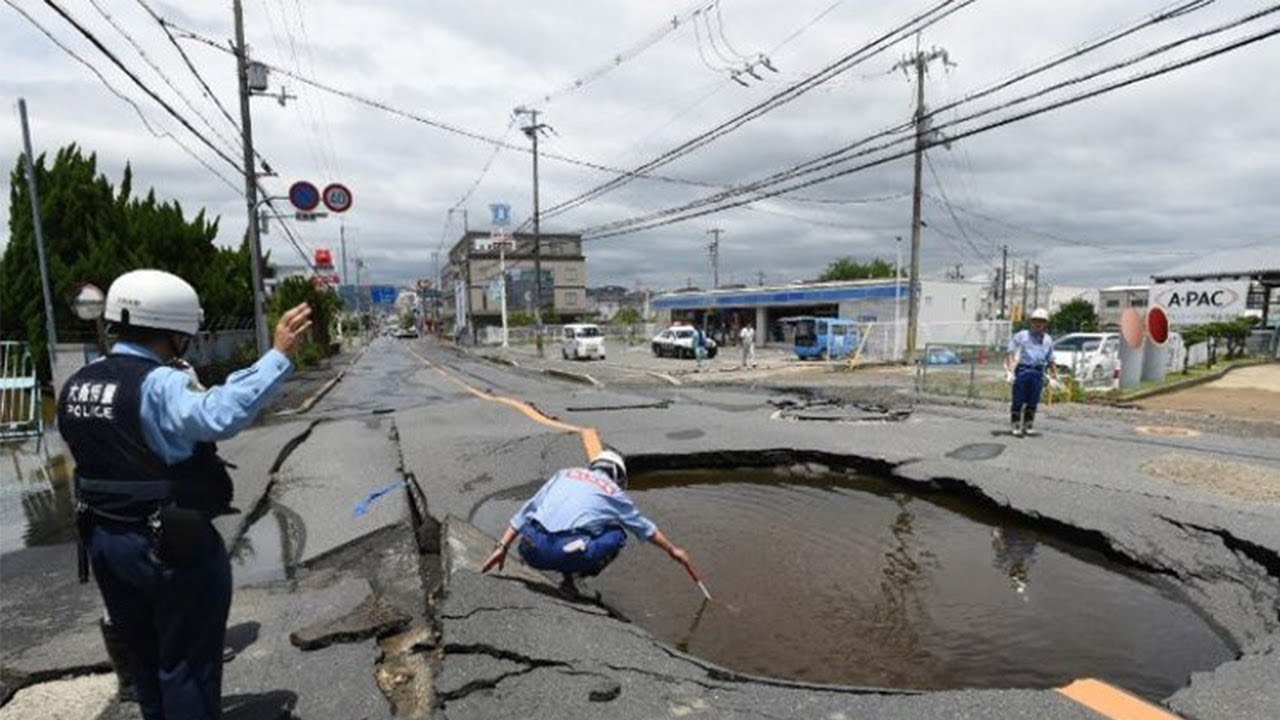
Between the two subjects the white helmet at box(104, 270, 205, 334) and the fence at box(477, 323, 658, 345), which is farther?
the fence at box(477, 323, 658, 345)

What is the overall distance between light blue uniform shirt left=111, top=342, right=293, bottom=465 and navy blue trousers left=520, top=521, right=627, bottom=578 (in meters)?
2.30

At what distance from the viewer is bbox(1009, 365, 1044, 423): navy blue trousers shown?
29.7ft

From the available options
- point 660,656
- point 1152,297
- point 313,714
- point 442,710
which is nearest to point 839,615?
point 660,656

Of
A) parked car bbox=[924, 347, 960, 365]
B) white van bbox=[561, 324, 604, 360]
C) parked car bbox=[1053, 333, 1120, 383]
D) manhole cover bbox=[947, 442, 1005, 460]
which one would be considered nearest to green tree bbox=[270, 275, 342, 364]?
white van bbox=[561, 324, 604, 360]

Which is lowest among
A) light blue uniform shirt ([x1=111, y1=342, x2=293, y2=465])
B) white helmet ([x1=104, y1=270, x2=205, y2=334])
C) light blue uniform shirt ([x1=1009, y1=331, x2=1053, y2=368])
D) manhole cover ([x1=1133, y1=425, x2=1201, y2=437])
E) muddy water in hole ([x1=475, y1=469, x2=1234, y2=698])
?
muddy water in hole ([x1=475, y1=469, x2=1234, y2=698])

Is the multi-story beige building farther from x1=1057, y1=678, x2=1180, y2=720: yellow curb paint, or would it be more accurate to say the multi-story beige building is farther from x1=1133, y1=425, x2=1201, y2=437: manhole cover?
x1=1057, y1=678, x2=1180, y2=720: yellow curb paint

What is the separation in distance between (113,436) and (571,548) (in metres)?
2.54

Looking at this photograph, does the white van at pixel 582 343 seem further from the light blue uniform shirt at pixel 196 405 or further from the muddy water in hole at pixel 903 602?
the light blue uniform shirt at pixel 196 405

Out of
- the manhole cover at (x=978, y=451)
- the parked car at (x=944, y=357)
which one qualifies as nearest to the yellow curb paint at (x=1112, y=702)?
the manhole cover at (x=978, y=451)

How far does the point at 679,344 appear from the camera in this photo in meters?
33.1

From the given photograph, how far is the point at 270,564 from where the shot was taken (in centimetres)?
493

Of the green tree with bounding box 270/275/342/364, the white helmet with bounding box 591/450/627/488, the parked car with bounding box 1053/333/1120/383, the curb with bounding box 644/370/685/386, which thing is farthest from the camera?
the green tree with bounding box 270/275/342/364

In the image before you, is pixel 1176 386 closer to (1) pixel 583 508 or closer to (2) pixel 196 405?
(1) pixel 583 508

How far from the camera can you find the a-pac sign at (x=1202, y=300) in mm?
28672
